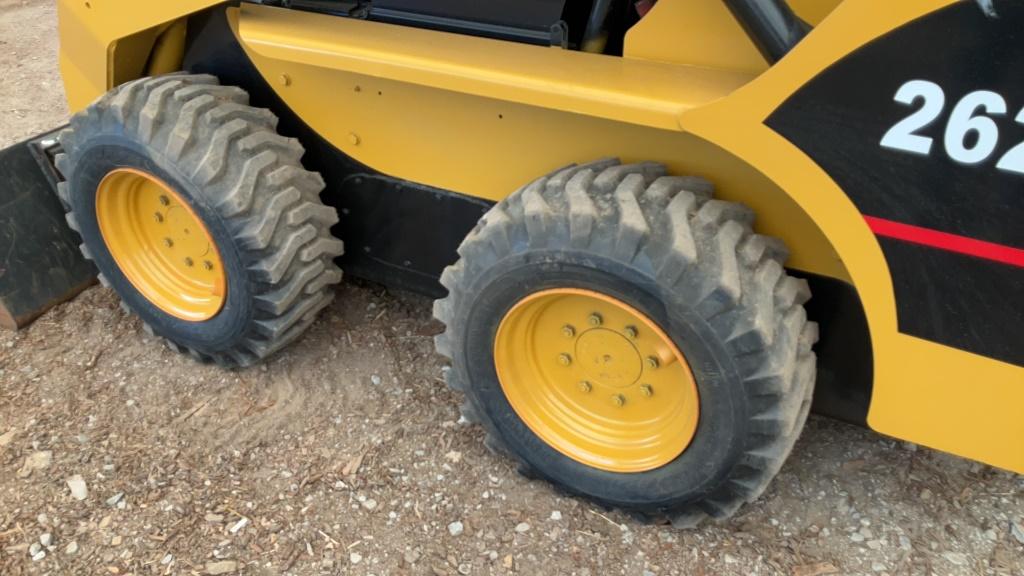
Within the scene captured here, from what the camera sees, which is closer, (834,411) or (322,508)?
(834,411)

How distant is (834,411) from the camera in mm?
2041

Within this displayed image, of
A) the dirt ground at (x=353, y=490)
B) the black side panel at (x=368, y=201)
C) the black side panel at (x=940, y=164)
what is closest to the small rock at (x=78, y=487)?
the dirt ground at (x=353, y=490)

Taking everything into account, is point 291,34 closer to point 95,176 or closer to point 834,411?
point 95,176

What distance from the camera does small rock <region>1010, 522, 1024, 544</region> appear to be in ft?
6.86

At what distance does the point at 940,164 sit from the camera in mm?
1409

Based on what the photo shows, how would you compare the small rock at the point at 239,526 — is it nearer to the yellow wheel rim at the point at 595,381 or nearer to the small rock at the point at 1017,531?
the yellow wheel rim at the point at 595,381

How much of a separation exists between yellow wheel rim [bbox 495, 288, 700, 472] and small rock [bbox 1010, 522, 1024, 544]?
2.94ft

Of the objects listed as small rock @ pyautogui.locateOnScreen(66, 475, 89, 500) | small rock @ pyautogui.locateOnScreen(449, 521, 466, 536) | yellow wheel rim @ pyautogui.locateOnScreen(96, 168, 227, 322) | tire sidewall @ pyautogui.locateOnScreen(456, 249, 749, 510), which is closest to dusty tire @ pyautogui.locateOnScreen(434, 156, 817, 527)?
tire sidewall @ pyautogui.locateOnScreen(456, 249, 749, 510)

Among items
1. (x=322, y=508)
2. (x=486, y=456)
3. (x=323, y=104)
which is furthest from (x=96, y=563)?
(x=323, y=104)

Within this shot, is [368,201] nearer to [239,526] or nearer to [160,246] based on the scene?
[160,246]

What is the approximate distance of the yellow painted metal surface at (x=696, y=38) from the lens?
172cm

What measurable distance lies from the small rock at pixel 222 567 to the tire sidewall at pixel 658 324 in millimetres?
708

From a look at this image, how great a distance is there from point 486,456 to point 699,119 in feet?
3.87

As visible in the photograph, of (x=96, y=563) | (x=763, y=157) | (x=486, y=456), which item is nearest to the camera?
(x=763, y=157)
